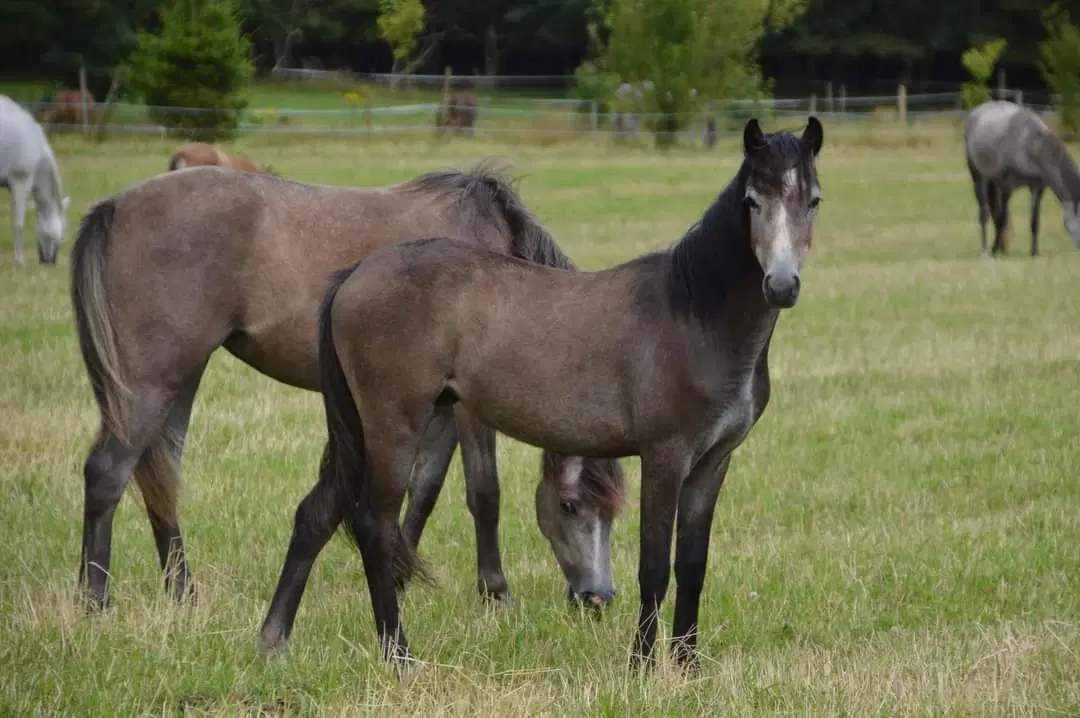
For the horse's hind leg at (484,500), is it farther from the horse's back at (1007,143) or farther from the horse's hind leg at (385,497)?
the horse's back at (1007,143)

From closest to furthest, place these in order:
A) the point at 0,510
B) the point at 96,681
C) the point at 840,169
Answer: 1. the point at 96,681
2. the point at 0,510
3. the point at 840,169

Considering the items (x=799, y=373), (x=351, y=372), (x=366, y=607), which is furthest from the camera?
(x=799, y=373)

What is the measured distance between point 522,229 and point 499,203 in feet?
0.61

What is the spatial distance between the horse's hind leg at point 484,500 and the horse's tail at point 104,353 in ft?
4.04

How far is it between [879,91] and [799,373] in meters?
52.9

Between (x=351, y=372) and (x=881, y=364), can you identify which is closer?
(x=351, y=372)

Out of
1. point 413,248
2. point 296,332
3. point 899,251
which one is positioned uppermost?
point 413,248

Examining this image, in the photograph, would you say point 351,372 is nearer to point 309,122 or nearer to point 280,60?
point 309,122

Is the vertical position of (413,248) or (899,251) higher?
(413,248)

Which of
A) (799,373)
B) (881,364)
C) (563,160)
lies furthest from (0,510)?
(563,160)

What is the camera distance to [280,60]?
202ft

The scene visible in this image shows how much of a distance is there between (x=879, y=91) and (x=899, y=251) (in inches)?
1727

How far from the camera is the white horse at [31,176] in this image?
17.3m

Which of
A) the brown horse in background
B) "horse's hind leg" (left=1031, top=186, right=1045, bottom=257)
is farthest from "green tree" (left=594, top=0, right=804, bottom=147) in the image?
"horse's hind leg" (left=1031, top=186, right=1045, bottom=257)
